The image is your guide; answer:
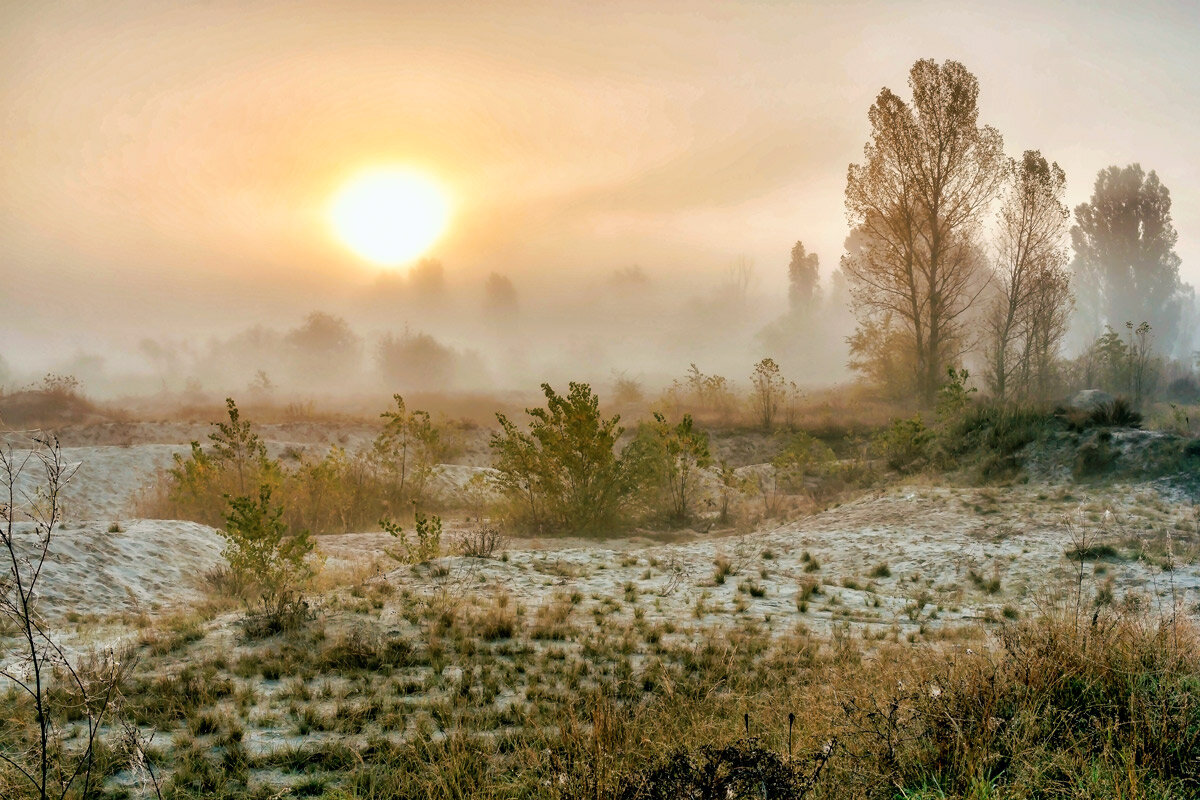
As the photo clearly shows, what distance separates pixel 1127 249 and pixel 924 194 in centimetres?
4124

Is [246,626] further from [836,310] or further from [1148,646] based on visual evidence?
[836,310]

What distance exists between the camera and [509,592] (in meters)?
9.16

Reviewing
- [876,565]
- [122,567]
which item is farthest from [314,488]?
[876,565]

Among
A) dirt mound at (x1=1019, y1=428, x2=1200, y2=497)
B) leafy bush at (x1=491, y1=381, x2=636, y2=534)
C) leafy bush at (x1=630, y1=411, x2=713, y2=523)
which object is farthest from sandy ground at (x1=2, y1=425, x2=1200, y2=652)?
leafy bush at (x1=630, y1=411, x2=713, y2=523)

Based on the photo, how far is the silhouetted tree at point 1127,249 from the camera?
5450 cm

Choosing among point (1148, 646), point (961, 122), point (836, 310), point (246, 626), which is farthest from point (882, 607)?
point (836, 310)

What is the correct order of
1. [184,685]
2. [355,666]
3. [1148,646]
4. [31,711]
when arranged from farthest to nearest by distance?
1. [355,666]
2. [184,685]
3. [31,711]
4. [1148,646]

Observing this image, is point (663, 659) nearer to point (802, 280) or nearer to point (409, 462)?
point (409, 462)

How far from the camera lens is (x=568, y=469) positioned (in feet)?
50.7

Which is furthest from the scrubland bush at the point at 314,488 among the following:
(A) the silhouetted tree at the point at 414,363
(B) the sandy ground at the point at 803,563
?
(A) the silhouetted tree at the point at 414,363

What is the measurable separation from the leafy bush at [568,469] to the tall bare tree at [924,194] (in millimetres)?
16128

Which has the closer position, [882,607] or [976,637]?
[976,637]

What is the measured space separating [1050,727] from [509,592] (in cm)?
624

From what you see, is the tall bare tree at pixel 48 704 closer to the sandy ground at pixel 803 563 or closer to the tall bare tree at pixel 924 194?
the sandy ground at pixel 803 563
